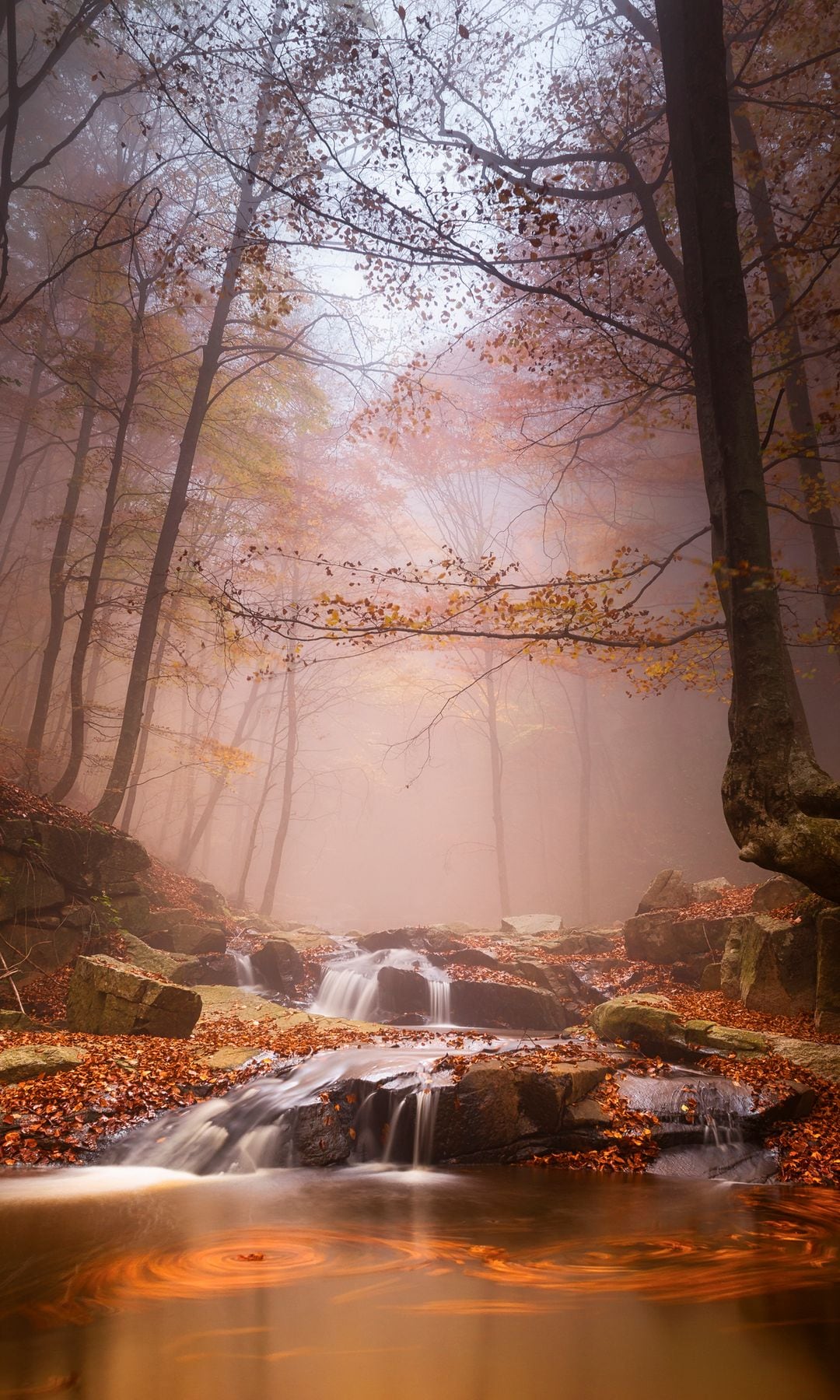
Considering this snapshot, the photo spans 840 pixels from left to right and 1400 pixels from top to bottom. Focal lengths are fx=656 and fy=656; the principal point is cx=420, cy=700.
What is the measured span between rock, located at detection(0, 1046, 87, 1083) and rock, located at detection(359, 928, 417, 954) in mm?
9231

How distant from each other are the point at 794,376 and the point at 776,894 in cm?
758

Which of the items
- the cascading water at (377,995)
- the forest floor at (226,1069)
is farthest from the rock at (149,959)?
the cascading water at (377,995)

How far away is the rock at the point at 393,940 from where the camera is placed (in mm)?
15219

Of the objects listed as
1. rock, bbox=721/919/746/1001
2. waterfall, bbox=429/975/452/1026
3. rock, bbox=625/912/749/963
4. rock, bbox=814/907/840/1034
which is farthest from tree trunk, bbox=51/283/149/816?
rock, bbox=814/907/840/1034

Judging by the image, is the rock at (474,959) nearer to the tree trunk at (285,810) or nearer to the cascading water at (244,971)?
the cascading water at (244,971)

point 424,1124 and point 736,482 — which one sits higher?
point 736,482

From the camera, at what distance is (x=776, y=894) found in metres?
9.88

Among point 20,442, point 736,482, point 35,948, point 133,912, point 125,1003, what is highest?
point 20,442

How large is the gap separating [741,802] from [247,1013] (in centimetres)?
786

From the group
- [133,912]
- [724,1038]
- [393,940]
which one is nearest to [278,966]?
[133,912]

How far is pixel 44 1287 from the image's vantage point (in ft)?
10.8

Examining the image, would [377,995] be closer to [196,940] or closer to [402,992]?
[402,992]

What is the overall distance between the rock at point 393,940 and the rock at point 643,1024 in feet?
23.8

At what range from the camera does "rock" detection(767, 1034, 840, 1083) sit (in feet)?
21.4
